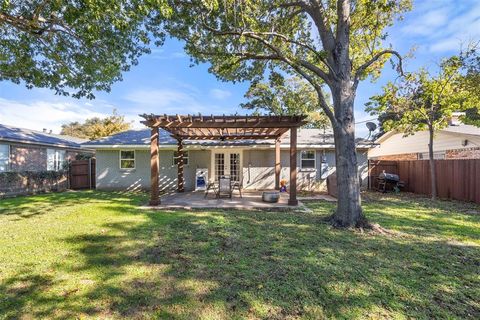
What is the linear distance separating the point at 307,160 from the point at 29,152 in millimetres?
16222

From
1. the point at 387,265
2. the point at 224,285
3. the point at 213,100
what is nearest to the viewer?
the point at 224,285

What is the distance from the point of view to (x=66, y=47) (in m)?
8.84

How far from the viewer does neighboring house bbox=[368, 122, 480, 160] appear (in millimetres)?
15898

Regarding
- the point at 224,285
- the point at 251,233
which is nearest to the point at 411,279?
the point at 224,285

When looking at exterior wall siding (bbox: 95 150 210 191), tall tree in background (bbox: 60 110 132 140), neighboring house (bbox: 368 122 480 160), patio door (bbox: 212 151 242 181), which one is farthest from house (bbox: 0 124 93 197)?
neighboring house (bbox: 368 122 480 160)

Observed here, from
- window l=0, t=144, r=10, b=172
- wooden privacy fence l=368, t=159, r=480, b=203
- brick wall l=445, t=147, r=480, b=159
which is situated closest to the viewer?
wooden privacy fence l=368, t=159, r=480, b=203

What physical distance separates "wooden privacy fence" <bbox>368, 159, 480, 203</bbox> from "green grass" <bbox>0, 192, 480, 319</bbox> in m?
4.22

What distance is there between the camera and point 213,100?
2545 centimetres

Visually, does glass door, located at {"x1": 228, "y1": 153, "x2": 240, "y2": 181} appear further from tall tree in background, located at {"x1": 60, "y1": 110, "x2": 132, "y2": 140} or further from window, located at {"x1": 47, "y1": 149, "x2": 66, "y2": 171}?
tall tree in background, located at {"x1": 60, "y1": 110, "x2": 132, "y2": 140}

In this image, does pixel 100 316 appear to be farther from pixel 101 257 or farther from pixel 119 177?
pixel 119 177

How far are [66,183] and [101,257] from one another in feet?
48.1

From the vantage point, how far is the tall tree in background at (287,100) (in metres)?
22.3

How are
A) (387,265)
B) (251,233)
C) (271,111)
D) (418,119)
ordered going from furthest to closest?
(271,111) → (418,119) → (251,233) → (387,265)

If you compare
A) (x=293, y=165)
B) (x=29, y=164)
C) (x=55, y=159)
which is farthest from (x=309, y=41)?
(x=55, y=159)
